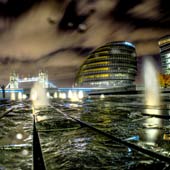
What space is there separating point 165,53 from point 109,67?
52.6 metres

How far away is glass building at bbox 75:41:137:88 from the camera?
119m

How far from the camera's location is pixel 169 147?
247 centimetres

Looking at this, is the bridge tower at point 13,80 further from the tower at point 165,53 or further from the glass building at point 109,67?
the tower at point 165,53

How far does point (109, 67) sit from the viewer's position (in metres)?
119

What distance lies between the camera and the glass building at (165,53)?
14200cm

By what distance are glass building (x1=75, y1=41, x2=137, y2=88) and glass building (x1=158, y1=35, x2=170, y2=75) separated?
93.9 ft

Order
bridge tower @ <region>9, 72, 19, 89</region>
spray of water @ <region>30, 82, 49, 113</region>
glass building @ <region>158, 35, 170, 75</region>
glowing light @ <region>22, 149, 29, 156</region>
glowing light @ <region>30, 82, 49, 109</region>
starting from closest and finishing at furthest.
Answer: glowing light @ <region>22, 149, 29, 156</region>
spray of water @ <region>30, 82, 49, 113</region>
glowing light @ <region>30, 82, 49, 109</region>
bridge tower @ <region>9, 72, 19, 89</region>
glass building @ <region>158, 35, 170, 75</region>

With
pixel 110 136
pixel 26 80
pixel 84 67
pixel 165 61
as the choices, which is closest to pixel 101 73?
pixel 84 67

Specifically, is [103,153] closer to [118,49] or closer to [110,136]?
[110,136]

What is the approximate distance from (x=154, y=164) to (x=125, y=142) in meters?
0.96

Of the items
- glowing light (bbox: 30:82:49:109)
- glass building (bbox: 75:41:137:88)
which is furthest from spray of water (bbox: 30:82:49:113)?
glass building (bbox: 75:41:137:88)

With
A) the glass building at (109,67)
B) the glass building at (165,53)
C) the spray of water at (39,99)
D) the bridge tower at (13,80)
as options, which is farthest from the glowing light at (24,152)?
the glass building at (165,53)

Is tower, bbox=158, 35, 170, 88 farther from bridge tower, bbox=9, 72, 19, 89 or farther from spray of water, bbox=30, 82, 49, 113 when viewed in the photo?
bridge tower, bbox=9, 72, 19, 89

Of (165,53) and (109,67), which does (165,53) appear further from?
(109,67)
